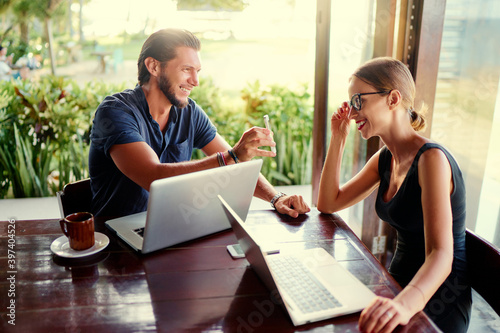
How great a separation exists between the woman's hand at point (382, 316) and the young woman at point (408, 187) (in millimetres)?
191

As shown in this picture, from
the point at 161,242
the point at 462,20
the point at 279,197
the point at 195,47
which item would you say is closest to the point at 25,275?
the point at 161,242

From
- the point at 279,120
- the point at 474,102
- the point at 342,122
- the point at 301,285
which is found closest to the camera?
the point at 301,285

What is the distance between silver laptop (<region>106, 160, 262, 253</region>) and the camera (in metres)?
1.17

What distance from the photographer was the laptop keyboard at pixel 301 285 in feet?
3.30

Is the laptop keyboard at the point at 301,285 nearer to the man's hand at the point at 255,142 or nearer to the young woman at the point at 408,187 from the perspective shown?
the young woman at the point at 408,187

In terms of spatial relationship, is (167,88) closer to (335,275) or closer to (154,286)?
(154,286)

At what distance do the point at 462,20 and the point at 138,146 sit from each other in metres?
1.78

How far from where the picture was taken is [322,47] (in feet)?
8.98

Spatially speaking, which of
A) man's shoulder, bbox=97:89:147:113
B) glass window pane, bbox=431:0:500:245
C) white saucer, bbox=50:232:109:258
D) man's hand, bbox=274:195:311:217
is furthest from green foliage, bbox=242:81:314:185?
white saucer, bbox=50:232:109:258

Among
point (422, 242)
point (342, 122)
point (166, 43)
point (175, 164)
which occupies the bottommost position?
point (422, 242)

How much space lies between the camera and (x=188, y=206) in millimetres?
1253

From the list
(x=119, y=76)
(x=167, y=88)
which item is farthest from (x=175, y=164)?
(x=119, y=76)

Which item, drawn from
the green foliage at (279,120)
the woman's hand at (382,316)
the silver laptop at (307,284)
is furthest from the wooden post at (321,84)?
the woman's hand at (382,316)

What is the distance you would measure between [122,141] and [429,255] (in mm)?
1206
